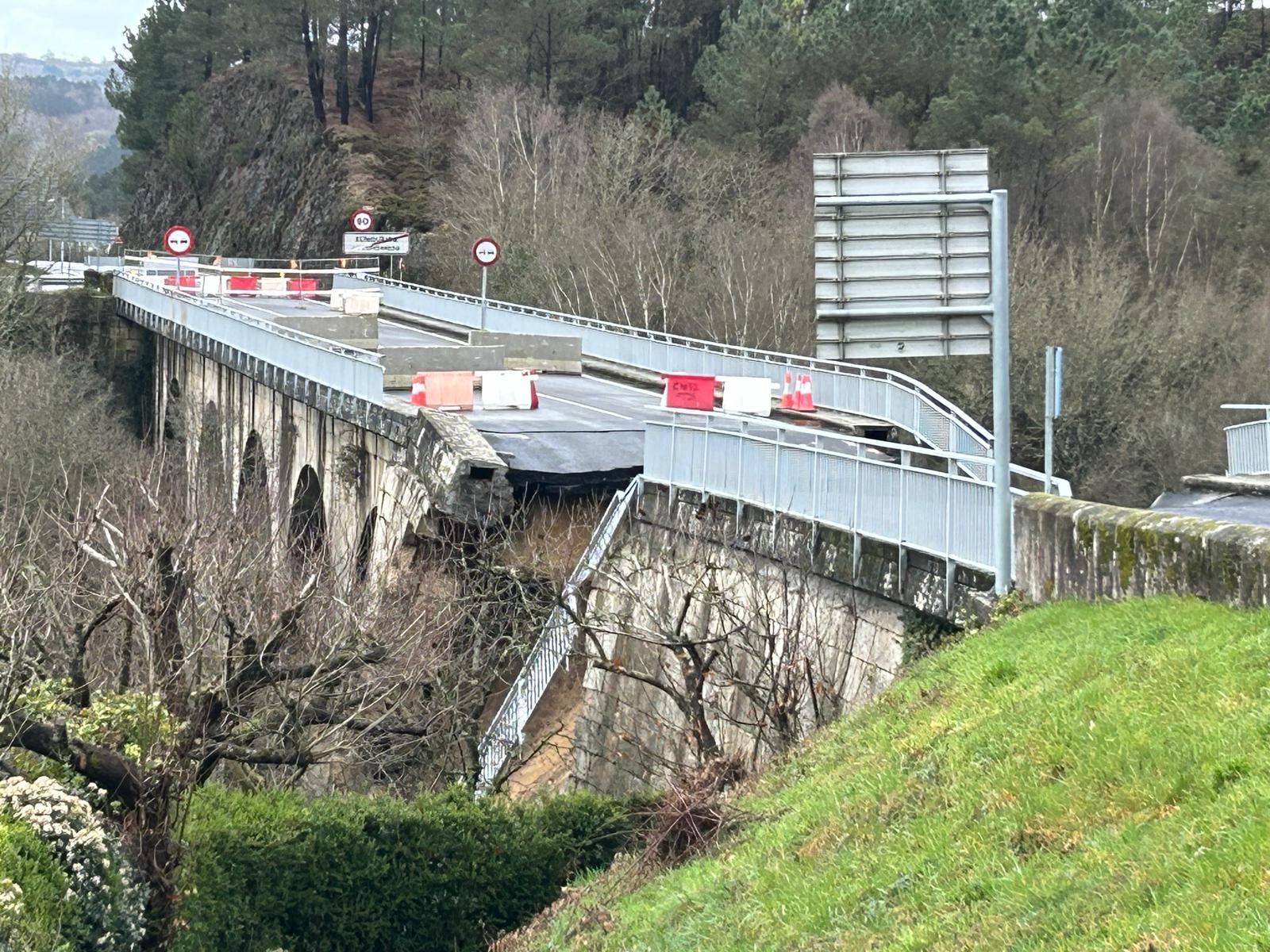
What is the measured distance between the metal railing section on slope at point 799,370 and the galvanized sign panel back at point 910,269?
3.97ft

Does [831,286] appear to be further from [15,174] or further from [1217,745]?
[15,174]

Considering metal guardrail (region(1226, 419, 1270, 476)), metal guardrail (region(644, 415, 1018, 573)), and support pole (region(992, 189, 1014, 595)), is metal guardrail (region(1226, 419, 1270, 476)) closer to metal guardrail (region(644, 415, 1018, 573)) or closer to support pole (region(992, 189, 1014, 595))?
metal guardrail (region(644, 415, 1018, 573))

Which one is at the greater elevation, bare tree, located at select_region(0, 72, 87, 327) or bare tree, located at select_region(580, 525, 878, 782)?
bare tree, located at select_region(0, 72, 87, 327)

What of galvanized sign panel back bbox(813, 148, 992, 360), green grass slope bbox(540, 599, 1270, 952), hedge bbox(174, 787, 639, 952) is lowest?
hedge bbox(174, 787, 639, 952)

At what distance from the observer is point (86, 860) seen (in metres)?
11.6

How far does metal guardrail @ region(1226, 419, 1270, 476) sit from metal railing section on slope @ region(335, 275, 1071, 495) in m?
3.62

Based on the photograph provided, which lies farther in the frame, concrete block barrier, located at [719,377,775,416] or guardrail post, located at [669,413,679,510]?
concrete block barrier, located at [719,377,775,416]

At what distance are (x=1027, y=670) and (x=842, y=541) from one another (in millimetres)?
4572

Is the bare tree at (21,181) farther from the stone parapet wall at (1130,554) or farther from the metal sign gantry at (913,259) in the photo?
the stone parapet wall at (1130,554)

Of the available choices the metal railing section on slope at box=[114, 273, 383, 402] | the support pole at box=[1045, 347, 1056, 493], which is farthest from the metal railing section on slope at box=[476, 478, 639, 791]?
the metal railing section on slope at box=[114, 273, 383, 402]

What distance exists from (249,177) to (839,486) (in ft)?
258

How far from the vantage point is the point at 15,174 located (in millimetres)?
62688

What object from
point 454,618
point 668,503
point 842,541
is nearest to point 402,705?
point 454,618

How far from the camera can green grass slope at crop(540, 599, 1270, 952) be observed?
265 inches
